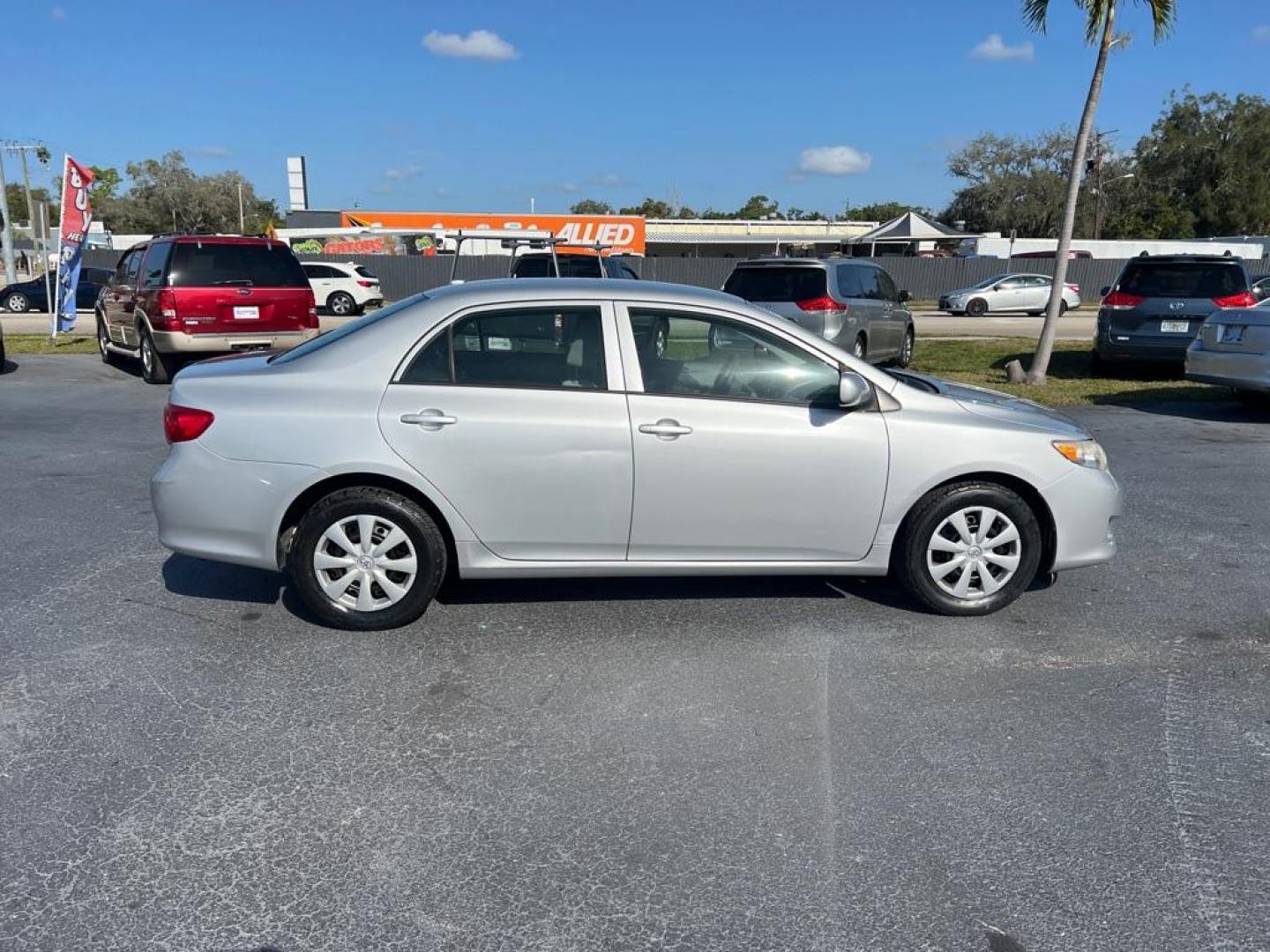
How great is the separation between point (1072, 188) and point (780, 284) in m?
3.99

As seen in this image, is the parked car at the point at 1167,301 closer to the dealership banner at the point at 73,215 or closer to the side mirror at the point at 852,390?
the side mirror at the point at 852,390

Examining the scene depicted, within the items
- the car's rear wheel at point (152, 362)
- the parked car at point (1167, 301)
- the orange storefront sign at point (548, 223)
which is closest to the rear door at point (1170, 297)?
the parked car at point (1167, 301)

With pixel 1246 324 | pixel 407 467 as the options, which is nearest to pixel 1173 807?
pixel 407 467

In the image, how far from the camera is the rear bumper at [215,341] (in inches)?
499

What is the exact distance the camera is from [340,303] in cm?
2812

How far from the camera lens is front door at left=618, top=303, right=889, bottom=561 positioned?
15.3ft

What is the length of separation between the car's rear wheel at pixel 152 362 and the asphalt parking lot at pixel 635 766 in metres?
8.23

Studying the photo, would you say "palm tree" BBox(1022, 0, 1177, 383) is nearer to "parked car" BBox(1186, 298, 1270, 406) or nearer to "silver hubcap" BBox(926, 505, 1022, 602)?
"parked car" BBox(1186, 298, 1270, 406)

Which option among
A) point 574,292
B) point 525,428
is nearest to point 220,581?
point 525,428

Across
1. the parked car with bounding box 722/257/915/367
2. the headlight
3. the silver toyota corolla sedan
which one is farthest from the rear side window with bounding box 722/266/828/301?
the silver toyota corolla sedan

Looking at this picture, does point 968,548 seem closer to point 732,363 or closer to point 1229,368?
point 732,363

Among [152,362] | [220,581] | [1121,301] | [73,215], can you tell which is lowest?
[220,581]

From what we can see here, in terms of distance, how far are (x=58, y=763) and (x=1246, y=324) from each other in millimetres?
11295

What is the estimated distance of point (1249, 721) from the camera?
394 cm
